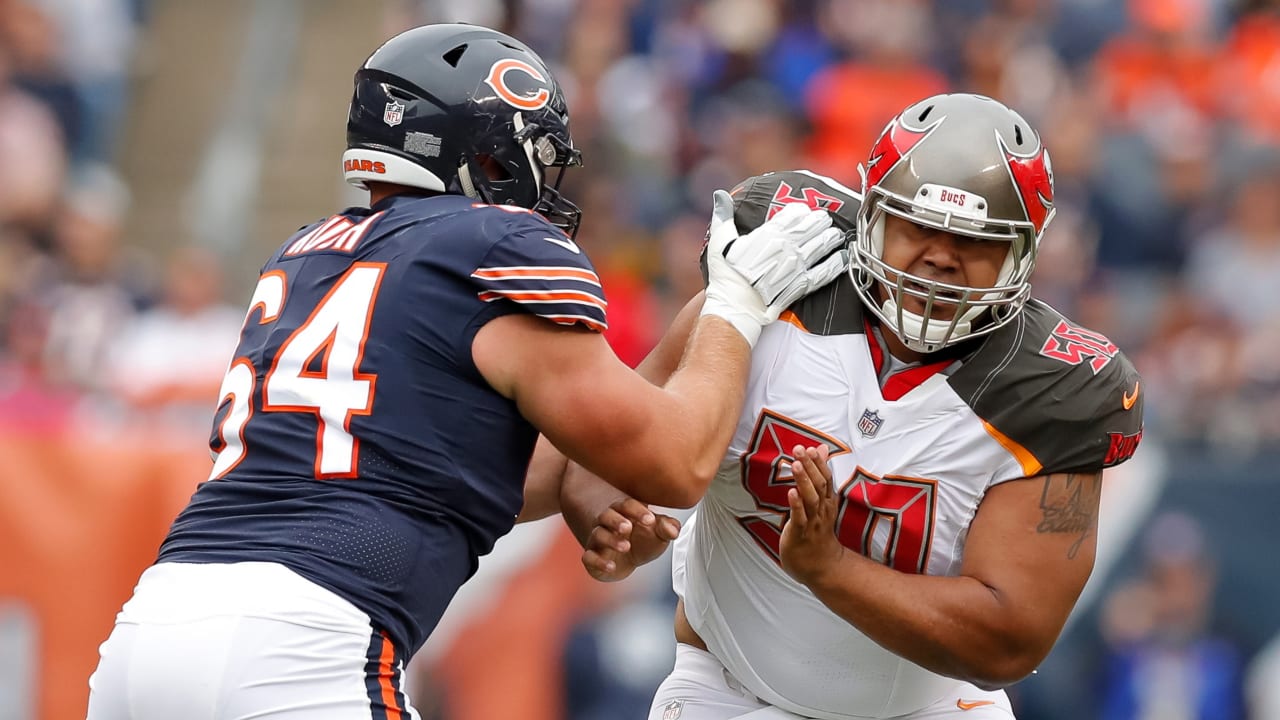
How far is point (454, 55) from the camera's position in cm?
336

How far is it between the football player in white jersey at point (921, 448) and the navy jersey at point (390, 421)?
0.54 metres

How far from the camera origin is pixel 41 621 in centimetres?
598

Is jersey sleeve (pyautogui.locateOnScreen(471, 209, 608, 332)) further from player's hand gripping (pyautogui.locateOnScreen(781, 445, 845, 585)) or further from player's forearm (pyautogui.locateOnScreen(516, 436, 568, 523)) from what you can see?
player's forearm (pyautogui.locateOnScreen(516, 436, 568, 523))

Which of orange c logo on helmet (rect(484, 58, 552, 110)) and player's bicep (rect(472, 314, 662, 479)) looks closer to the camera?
player's bicep (rect(472, 314, 662, 479))

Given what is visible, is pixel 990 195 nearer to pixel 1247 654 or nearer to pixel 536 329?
pixel 536 329

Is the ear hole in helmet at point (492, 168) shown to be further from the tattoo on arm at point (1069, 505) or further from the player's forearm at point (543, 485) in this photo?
the tattoo on arm at point (1069, 505)

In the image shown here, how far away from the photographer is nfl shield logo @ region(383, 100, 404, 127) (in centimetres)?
331

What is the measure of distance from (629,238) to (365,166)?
550 centimetres

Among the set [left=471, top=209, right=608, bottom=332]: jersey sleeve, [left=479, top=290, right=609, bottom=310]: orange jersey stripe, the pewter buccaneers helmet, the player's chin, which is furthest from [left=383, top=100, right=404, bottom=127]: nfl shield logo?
the player's chin

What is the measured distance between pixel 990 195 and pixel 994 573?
0.79 meters

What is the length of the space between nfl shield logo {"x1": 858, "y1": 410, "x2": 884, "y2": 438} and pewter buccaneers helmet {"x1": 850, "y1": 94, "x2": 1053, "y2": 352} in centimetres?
18

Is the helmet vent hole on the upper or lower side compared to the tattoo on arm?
upper

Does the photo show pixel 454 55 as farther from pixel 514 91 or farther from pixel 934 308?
pixel 934 308

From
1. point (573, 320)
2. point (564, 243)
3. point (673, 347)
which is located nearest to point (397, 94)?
point (564, 243)
